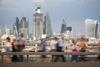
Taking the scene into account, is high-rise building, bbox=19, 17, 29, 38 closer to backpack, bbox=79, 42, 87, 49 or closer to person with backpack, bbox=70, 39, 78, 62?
person with backpack, bbox=70, 39, 78, 62

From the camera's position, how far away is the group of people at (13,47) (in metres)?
15.8

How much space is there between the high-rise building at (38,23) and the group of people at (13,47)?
2.50 feet

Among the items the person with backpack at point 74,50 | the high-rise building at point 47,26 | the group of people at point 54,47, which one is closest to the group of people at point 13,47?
the group of people at point 54,47

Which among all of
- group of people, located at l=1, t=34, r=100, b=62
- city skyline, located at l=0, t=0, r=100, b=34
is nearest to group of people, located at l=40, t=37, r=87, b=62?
group of people, located at l=1, t=34, r=100, b=62

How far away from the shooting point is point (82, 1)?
17.6 meters

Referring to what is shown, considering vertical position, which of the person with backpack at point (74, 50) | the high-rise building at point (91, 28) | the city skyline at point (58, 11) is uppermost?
the city skyline at point (58, 11)

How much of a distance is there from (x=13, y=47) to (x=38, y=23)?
1638mm

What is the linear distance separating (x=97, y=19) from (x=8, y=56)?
150 inches

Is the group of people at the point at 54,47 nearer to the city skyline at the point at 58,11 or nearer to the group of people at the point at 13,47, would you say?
the group of people at the point at 13,47

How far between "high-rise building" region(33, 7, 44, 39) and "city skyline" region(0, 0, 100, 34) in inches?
6.5

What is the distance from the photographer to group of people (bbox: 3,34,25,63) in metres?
15.8

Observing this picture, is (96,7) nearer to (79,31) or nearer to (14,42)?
(79,31)

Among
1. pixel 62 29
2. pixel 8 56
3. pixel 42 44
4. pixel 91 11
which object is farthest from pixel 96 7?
pixel 8 56

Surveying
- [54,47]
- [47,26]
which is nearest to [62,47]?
[54,47]
